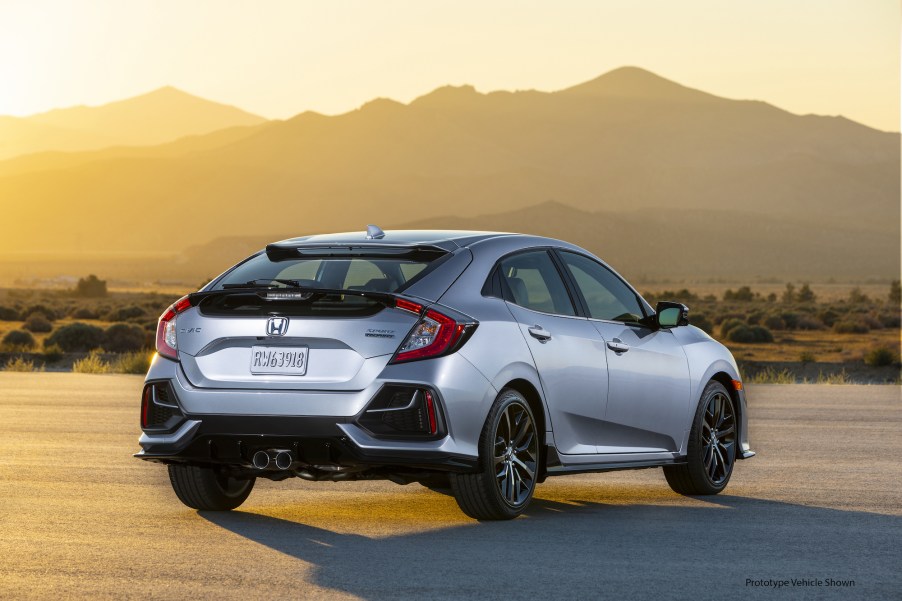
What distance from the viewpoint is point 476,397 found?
9352mm

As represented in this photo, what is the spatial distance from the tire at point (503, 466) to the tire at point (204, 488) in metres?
1.69

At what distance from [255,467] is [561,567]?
6.56ft

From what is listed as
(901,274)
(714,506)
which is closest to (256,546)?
(714,506)

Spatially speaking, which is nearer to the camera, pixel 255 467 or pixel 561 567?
pixel 561 567

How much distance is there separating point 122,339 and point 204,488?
42630 mm

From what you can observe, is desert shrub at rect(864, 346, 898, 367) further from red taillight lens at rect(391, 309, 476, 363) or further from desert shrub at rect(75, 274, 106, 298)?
desert shrub at rect(75, 274, 106, 298)

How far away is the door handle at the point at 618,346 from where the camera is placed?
35.4 ft

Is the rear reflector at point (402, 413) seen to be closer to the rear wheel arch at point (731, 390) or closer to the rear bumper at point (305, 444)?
the rear bumper at point (305, 444)

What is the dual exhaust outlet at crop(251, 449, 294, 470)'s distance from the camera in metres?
9.23

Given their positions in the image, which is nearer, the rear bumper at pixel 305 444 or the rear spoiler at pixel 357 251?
the rear bumper at pixel 305 444

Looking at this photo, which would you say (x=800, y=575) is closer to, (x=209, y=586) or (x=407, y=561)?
(x=407, y=561)

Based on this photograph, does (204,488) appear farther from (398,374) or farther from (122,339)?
(122,339)

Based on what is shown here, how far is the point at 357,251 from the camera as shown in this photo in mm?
9852

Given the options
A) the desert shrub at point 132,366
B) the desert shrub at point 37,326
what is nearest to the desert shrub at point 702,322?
the desert shrub at point 37,326
